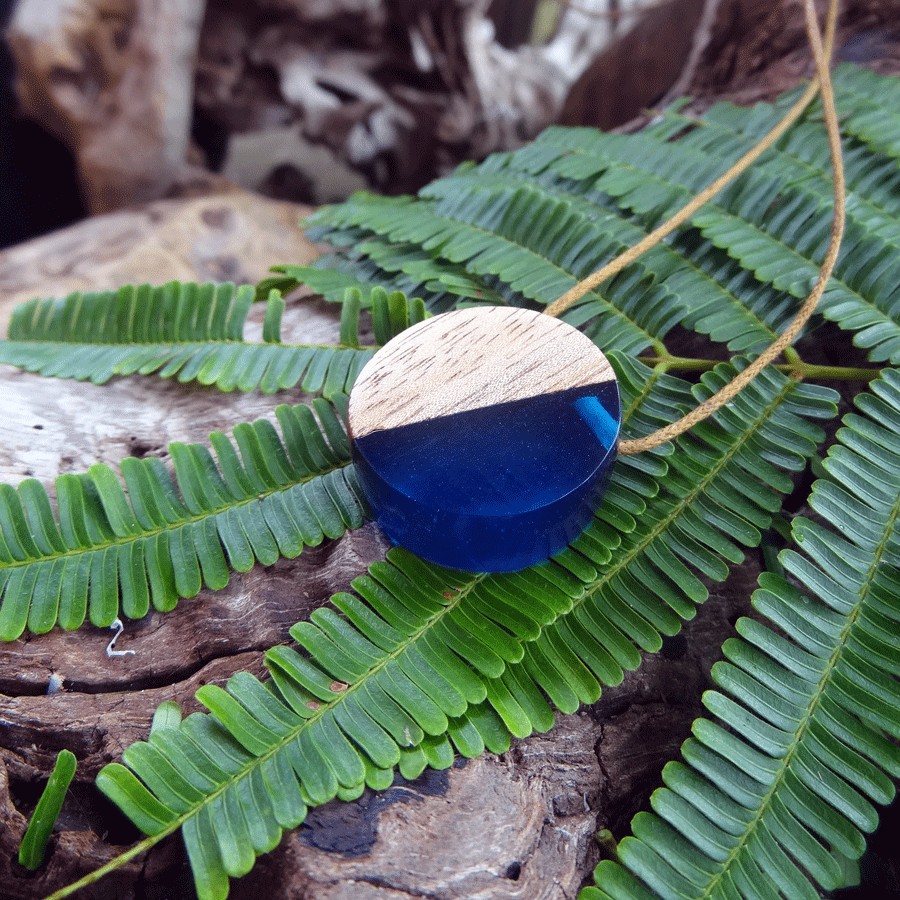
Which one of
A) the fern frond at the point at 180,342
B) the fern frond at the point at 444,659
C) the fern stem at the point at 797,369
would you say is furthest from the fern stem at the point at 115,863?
the fern stem at the point at 797,369

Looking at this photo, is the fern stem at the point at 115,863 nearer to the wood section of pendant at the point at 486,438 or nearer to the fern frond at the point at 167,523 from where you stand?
the fern frond at the point at 167,523

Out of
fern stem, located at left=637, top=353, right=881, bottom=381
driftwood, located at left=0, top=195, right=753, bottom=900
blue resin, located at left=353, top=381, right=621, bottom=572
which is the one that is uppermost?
fern stem, located at left=637, top=353, right=881, bottom=381

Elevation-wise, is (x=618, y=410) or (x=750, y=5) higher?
(x=750, y=5)

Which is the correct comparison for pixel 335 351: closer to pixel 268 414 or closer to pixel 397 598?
pixel 268 414

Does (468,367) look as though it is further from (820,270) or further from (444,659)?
(820,270)

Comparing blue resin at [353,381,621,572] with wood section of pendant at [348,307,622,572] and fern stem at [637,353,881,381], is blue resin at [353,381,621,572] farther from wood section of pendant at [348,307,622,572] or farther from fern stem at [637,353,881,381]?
fern stem at [637,353,881,381]

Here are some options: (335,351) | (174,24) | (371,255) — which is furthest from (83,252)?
(335,351)

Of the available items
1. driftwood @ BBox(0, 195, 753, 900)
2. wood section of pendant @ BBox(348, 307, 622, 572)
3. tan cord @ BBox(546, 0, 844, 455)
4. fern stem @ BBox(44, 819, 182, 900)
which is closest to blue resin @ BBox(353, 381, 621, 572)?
wood section of pendant @ BBox(348, 307, 622, 572)
